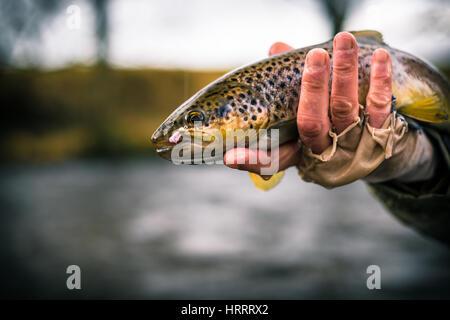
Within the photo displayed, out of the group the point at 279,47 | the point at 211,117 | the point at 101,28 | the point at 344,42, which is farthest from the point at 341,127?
the point at 101,28

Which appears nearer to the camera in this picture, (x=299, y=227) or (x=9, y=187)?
(x=299, y=227)

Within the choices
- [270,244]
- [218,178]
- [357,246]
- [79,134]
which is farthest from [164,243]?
[79,134]

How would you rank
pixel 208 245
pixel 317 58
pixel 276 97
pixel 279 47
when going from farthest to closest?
pixel 208 245 < pixel 279 47 < pixel 276 97 < pixel 317 58

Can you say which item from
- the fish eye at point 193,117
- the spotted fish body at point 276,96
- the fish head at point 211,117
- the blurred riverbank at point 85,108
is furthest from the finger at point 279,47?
the blurred riverbank at point 85,108

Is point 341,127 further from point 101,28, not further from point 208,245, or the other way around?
point 101,28

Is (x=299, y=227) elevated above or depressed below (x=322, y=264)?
above
